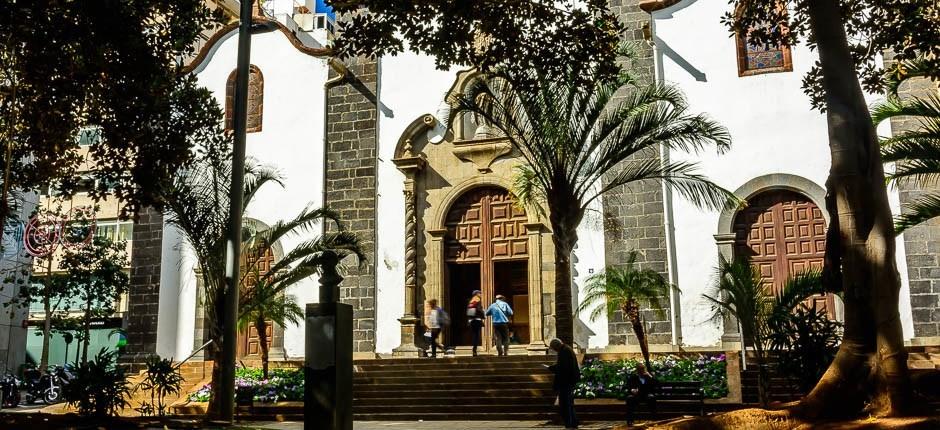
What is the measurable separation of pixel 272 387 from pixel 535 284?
18.9ft

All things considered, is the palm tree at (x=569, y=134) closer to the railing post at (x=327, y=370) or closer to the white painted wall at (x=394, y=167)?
the railing post at (x=327, y=370)

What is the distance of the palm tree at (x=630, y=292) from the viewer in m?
16.2

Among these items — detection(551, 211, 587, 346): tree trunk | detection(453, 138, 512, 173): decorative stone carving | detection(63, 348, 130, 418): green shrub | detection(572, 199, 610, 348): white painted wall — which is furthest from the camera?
detection(453, 138, 512, 173): decorative stone carving

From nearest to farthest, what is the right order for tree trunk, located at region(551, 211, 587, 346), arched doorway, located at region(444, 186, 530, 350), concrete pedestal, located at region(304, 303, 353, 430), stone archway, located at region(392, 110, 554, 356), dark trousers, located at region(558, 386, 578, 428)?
concrete pedestal, located at region(304, 303, 353, 430)
dark trousers, located at region(558, 386, 578, 428)
tree trunk, located at region(551, 211, 587, 346)
stone archway, located at region(392, 110, 554, 356)
arched doorway, located at region(444, 186, 530, 350)

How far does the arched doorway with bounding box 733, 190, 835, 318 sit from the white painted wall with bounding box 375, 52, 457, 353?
7.16 meters

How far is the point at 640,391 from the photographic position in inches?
510

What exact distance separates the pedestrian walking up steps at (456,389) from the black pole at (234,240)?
4972 millimetres

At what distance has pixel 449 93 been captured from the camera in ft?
65.3

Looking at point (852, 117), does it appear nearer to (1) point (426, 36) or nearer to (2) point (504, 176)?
(1) point (426, 36)

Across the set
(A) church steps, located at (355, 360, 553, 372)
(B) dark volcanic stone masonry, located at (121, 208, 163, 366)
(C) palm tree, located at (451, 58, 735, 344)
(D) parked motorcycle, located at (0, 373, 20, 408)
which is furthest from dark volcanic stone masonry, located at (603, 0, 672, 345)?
(D) parked motorcycle, located at (0, 373, 20, 408)

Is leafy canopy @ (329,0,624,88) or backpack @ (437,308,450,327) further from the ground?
leafy canopy @ (329,0,624,88)

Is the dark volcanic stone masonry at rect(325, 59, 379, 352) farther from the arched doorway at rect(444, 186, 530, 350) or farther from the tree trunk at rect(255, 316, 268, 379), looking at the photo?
the tree trunk at rect(255, 316, 268, 379)

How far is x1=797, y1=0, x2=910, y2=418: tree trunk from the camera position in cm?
682

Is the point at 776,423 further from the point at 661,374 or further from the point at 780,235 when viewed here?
the point at 780,235
